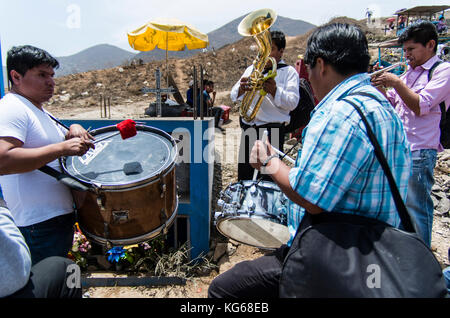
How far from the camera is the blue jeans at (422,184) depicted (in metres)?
2.72

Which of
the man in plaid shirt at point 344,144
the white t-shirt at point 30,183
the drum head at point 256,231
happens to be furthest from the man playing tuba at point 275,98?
the white t-shirt at point 30,183

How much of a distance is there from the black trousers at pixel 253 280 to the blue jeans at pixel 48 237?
106 centimetres

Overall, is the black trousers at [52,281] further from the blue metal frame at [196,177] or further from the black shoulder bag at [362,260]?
the blue metal frame at [196,177]

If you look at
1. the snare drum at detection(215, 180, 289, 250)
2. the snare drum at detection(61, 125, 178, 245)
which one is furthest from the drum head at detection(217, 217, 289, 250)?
the snare drum at detection(61, 125, 178, 245)

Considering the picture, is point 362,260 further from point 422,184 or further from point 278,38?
point 278,38

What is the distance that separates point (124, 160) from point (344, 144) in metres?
1.48

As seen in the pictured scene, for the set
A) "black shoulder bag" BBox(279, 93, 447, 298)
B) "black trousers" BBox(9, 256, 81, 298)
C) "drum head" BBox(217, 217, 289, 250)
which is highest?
"black shoulder bag" BBox(279, 93, 447, 298)

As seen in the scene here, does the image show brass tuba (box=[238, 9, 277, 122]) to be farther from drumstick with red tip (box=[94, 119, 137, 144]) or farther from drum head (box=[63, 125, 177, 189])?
drumstick with red tip (box=[94, 119, 137, 144])

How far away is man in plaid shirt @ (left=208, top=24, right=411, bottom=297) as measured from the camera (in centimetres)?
123

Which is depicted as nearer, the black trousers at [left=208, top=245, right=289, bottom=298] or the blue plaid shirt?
the blue plaid shirt

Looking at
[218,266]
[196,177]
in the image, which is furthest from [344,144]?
[218,266]

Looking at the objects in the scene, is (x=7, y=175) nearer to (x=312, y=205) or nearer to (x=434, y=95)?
(x=312, y=205)

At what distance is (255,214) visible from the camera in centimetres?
224
